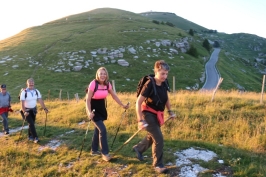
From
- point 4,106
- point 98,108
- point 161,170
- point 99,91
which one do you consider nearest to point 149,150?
point 161,170

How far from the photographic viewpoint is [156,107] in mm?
5973

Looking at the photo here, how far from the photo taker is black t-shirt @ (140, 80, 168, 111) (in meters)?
5.68

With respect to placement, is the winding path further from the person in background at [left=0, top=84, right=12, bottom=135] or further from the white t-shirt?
the white t-shirt

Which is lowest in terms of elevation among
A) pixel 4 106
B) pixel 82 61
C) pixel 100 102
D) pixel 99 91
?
pixel 4 106

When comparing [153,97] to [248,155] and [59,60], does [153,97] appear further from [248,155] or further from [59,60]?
[59,60]

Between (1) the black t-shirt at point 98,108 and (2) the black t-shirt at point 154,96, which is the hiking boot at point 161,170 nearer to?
(2) the black t-shirt at point 154,96

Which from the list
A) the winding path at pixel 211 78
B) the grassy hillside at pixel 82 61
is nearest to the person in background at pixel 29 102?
the grassy hillside at pixel 82 61

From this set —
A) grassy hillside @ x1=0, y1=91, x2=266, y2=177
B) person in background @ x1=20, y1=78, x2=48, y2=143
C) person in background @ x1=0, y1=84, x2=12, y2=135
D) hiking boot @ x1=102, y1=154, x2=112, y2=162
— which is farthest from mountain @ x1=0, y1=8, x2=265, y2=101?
hiking boot @ x1=102, y1=154, x2=112, y2=162

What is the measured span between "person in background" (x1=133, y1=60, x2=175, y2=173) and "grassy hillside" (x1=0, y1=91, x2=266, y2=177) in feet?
2.03

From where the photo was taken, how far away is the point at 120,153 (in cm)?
759

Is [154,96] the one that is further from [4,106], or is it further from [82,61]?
[82,61]

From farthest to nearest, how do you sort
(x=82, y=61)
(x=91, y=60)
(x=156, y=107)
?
(x=91, y=60), (x=82, y=61), (x=156, y=107)

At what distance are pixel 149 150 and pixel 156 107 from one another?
216cm

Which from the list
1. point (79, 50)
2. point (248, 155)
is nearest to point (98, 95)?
point (248, 155)
